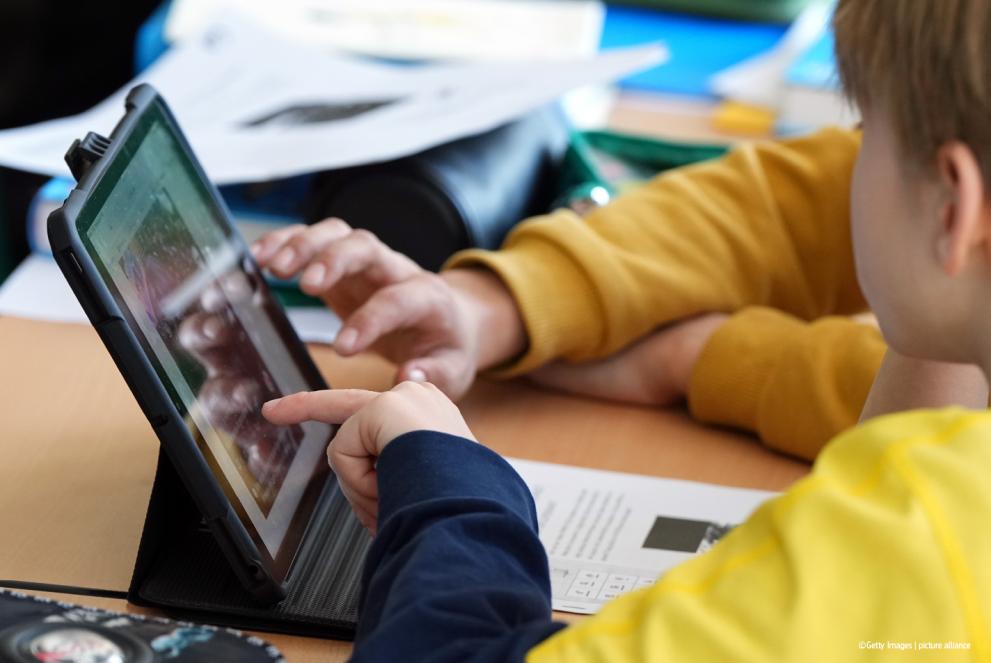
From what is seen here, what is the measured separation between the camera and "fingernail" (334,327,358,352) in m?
0.77

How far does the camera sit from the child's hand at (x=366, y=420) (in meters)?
0.55

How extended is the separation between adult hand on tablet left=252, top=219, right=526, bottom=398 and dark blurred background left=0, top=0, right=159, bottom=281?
0.87 meters

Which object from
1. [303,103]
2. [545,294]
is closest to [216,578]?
[545,294]

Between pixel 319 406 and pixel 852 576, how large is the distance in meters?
0.27

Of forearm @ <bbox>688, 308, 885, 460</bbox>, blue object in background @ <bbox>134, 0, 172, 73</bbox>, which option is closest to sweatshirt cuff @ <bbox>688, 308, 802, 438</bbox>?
forearm @ <bbox>688, 308, 885, 460</bbox>

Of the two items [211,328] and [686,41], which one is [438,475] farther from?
[686,41]

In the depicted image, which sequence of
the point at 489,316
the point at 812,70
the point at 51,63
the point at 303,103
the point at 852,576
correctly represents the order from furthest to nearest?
the point at 51,63
the point at 812,70
the point at 303,103
the point at 489,316
the point at 852,576

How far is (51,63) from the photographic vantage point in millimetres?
1799

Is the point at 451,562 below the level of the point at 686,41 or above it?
above

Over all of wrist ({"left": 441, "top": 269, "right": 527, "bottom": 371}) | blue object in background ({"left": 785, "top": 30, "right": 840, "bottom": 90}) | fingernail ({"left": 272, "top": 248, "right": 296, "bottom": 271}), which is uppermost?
fingernail ({"left": 272, "top": 248, "right": 296, "bottom": 271})

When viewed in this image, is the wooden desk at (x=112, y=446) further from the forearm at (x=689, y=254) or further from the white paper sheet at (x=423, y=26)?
the white paper sheet at (x=423, y=26)

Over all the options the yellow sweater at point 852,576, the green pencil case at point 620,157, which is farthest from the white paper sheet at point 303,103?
the yellow sweater at point 852,576

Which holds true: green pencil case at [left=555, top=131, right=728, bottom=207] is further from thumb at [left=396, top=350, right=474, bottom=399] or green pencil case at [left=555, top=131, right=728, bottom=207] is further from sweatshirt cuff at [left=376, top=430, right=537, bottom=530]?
sweatshirt cuff at [left=376, top=430, right=537, bottom=530]

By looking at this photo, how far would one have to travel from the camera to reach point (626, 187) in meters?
1.10
